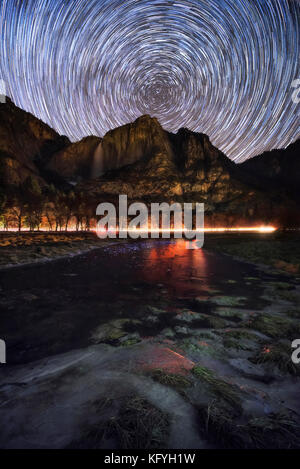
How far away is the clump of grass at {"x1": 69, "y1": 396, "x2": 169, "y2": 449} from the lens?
2.30m

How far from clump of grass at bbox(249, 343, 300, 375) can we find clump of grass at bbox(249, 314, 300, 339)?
2.35 feet

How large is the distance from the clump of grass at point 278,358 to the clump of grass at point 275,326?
0.72 m

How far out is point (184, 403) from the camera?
291 centimetres

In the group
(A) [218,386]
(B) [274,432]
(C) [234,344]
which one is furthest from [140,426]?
(C) [234,344]

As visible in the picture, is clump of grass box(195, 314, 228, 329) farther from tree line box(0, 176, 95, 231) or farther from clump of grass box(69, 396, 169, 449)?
tree line box(0, 176, 95, 231)

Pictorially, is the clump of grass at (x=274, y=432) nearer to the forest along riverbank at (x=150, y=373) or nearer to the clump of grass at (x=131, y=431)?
the forest along riverbank at (x=150, y=373)

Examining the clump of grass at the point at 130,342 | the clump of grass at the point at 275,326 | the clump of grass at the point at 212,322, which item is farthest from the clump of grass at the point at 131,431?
the clump of grass at the point at 275,326

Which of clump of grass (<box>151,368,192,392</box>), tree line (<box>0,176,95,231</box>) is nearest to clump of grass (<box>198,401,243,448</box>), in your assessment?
clump of grass (<box>151,368,192,392</box>)

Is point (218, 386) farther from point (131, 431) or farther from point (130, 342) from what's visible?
point (130, 342)

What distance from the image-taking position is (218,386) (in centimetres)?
326

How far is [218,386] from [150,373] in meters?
1.18

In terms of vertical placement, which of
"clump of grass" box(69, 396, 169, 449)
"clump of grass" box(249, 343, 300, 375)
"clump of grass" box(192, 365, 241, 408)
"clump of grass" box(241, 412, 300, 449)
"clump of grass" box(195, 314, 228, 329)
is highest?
"clump of grass" box(69, 396, 169, 449)

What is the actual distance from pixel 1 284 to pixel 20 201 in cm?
6893
